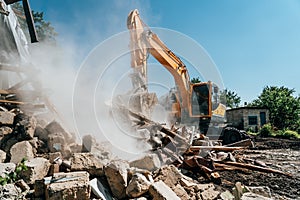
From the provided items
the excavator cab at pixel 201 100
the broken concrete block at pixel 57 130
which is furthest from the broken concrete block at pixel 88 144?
the excavator cab at pixel 201 100

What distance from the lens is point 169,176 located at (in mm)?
3158

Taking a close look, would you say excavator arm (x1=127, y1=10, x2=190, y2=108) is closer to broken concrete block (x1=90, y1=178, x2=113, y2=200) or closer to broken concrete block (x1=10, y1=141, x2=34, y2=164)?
broken concrete block (x1=10, y1=141, x2=34, y2=164)

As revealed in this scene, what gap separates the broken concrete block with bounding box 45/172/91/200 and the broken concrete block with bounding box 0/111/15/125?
2.01m

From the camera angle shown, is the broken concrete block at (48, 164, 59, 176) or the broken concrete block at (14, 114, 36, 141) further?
the broken concrete block at (14, 114, 36, 141)

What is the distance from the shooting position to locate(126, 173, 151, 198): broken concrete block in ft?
8.66

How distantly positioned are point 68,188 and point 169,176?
1374mm

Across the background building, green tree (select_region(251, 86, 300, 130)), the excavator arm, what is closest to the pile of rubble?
the excavator arm

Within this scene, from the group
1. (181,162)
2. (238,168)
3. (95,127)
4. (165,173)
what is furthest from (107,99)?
(238,168)

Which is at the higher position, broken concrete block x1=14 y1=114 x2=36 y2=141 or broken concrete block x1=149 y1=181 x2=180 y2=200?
broken concrete block x1=14 y1=114 x2=36 y2=141

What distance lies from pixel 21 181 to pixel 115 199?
1.08 meters

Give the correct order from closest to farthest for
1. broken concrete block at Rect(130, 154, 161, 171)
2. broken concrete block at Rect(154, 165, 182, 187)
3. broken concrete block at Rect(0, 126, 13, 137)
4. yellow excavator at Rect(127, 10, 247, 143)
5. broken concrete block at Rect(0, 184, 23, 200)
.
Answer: broken concrete block at Rect(0, 184, 23, 200) < broken concrete block at Rect(154, 165, 182, 187) < broken concrete block at Rect(130, 154, 161, 171) < broken concrete block at Rect(0, 126, 13, 137) < yellow excavator at Rect(127, 10, 247, 143)

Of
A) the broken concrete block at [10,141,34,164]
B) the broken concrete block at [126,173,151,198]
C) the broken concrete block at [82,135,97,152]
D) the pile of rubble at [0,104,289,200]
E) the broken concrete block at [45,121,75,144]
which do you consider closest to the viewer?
the pile of rubble at [0,104,289,200]

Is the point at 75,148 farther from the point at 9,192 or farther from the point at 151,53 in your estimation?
the point at 151,53

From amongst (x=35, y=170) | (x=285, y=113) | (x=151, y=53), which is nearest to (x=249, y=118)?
(x=285, y=113)
